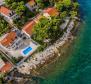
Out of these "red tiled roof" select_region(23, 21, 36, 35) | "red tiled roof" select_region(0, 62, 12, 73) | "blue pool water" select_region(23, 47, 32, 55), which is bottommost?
"blue pool water" select_region(23, 47, 32, 55)

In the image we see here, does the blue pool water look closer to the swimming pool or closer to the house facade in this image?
the swimming pool

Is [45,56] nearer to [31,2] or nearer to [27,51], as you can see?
[27,51]

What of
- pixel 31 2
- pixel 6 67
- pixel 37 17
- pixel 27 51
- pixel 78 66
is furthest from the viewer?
pixel 31 2

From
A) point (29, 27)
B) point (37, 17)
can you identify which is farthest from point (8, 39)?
point (37, 17)

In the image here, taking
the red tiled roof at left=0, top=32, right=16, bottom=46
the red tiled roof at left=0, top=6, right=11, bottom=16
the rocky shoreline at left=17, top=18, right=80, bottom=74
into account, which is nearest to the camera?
the rocky shoreline at left=17, top=18, right=80, bottom=74

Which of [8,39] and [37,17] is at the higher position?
[8,39]

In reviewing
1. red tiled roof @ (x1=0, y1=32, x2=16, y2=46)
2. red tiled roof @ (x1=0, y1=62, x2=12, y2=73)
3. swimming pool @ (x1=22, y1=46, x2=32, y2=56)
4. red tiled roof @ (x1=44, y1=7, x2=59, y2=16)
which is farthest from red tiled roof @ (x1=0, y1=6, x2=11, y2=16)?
red tiled roof @ (x1=0, y1=62, x2=12, y2=73)
